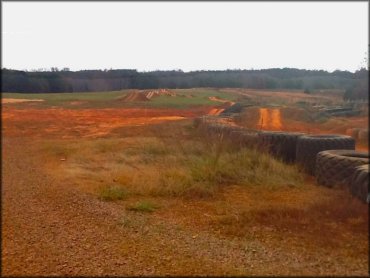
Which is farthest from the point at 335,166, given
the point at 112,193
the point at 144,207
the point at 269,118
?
the point at 269,118

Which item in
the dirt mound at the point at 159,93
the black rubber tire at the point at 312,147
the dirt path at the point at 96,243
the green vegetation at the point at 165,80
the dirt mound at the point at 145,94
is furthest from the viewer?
the dirt mound at the point at 145,94

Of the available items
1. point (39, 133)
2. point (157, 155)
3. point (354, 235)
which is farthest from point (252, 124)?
point (39, 133)

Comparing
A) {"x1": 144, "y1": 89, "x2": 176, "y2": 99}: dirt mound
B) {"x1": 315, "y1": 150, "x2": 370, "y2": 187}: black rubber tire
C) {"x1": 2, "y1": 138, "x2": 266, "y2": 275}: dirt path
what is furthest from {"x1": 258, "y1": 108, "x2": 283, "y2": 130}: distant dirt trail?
{"x1": 2, "y1": 138, "x2": 266, "y2": 275}: dirt path

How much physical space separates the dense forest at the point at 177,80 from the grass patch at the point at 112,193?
65.6 inches

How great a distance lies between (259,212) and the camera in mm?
5461

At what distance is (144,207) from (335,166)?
301cm

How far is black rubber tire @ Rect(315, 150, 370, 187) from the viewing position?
20.4ft

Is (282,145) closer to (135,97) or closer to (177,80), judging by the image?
(177,80)

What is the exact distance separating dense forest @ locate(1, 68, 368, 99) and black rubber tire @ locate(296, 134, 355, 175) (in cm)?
135

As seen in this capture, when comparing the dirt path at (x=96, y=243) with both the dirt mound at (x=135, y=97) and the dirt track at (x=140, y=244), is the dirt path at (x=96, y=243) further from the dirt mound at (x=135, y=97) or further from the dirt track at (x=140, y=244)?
the dirt mound at (x=135, y=97)

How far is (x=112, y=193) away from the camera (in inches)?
270

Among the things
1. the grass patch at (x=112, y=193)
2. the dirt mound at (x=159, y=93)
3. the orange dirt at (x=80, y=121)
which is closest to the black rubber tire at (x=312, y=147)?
the dirt mound at (x=159, y=93)

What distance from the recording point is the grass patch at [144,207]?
601 cm

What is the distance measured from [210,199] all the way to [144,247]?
7.52ft
